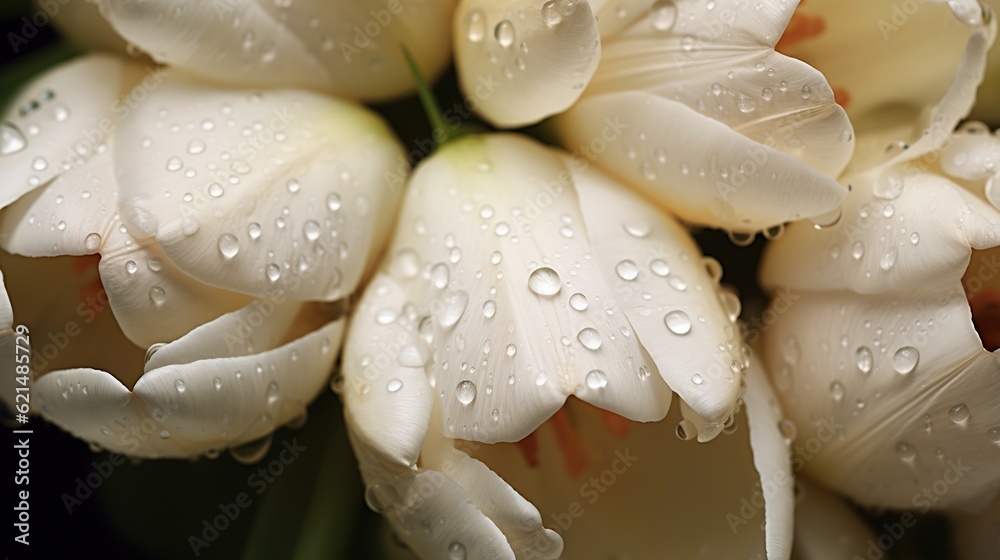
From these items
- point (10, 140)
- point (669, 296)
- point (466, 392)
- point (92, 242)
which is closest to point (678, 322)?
point (669, 296)

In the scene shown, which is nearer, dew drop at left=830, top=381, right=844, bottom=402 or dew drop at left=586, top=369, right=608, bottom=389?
dew drop at left=586, top=369, right=608, bottom=389

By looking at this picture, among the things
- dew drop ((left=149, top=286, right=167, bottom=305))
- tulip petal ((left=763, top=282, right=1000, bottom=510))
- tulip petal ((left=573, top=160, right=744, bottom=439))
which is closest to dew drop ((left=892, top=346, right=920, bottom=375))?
tulip petal ((left=763, top=282, right=1000, bottom=510))

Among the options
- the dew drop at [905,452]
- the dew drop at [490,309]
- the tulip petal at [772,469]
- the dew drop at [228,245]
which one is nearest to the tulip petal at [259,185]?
the dew drop at [228,245]

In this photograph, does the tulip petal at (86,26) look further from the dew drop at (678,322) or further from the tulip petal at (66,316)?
the dew drop at (678,322)

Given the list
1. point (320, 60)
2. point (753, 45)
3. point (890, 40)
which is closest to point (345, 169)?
point (320, 60)

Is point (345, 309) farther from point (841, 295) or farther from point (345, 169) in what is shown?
point (841, 295)

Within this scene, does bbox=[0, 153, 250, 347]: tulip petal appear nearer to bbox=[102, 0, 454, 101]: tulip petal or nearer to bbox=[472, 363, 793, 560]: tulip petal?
bbox=[102, 0, 454, 101]: tulip petal

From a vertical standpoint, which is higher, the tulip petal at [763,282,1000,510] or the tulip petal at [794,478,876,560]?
the tulip petal at [763,282,1000,510]

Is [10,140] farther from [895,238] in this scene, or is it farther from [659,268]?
[895,238]
